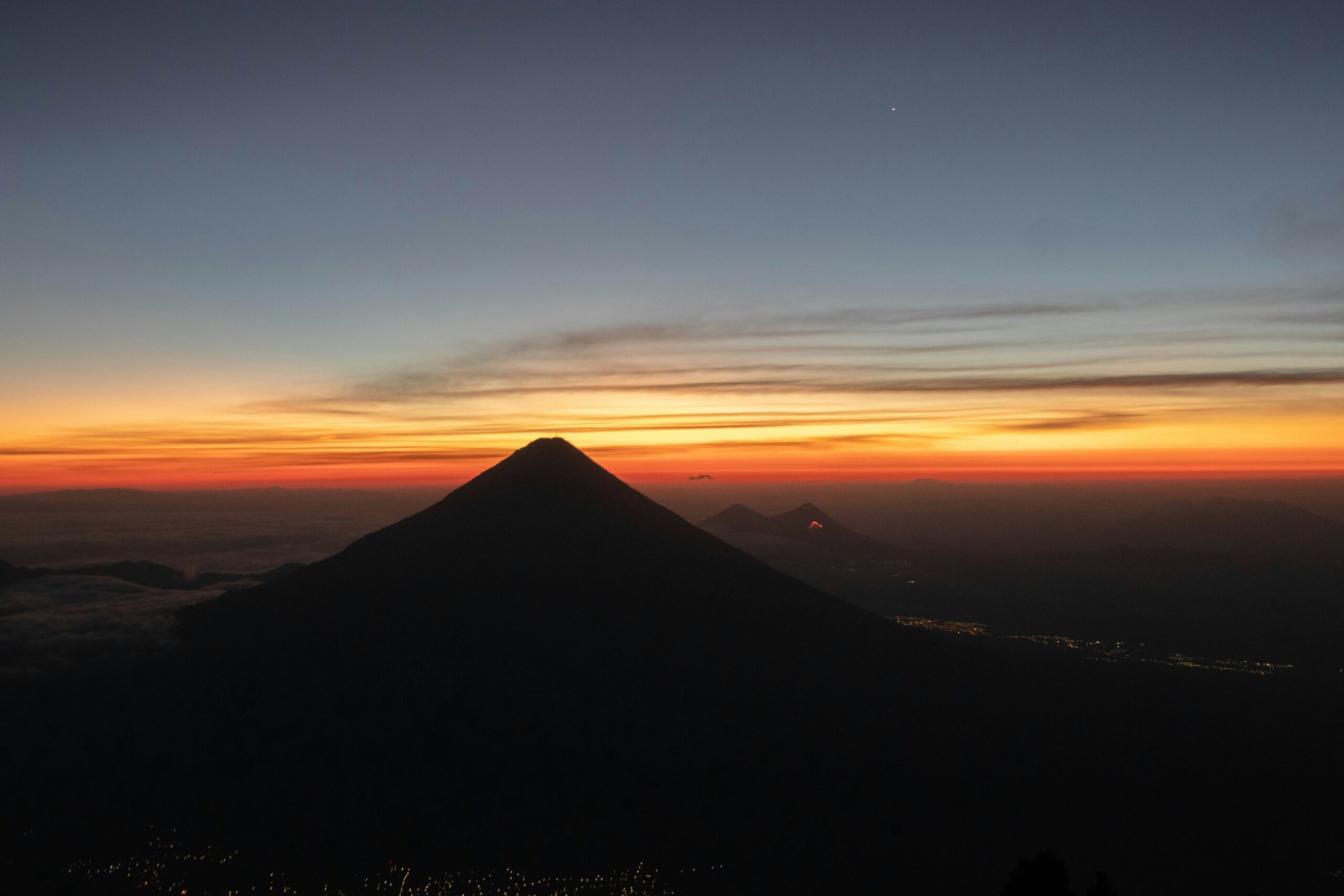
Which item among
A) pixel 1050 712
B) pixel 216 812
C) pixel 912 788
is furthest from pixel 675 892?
pixel 1050 712

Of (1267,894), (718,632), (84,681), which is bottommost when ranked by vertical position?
(1267,894)

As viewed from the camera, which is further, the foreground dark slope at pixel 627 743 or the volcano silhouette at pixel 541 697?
the volcano silhouette at pixel 541 697

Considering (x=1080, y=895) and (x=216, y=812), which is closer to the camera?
(x=1080, y=895)

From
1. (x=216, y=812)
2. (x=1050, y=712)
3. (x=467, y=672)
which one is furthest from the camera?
(x=1050, y=712)

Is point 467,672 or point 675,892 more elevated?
point 467,672

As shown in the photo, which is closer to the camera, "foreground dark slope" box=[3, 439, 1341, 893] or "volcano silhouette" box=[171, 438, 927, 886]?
"foreground dark slope" box=[3, 439, 1341, 893]

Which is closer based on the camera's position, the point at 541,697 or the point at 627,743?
the point at 627,743

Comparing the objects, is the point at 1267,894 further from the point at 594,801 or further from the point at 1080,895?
the point at 594,801

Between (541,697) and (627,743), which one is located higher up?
(541,697)
